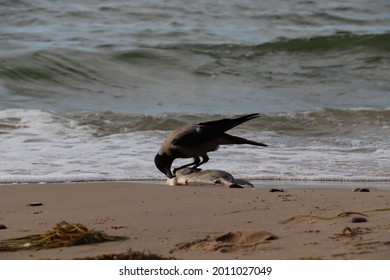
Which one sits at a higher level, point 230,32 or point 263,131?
point 230,32

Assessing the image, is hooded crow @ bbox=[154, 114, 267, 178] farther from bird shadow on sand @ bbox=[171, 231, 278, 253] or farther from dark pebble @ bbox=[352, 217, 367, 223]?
bird shadow on sand @ bbox=[171, 231, 278, 253]

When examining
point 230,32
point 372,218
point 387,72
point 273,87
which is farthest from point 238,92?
point 372,218

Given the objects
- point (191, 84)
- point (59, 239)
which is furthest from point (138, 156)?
point (191, 84)

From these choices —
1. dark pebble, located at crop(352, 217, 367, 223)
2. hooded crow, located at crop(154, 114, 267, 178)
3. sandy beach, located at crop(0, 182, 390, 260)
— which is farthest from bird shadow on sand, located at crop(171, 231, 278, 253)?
hooded crow, located at crop(154, 114, 267, 178)

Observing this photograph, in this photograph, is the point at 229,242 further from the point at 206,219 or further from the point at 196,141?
the point at 196,141

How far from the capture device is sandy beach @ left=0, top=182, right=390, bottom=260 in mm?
3826

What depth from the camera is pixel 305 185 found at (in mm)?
6438

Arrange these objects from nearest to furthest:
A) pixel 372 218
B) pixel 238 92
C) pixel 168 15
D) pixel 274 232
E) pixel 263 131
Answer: pixel 274 232 → pixel 372 218 → pixel 263 131 → pixel 238 92 → pixel 168 15

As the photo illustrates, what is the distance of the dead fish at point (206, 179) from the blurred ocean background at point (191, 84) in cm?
58

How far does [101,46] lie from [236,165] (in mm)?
7804

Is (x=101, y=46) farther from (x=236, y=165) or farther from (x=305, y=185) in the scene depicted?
(x=305, y=185)

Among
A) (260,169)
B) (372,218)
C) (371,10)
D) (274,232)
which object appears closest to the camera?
(274,232)

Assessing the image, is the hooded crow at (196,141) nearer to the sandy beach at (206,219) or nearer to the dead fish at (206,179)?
the dead fish at (206,179)

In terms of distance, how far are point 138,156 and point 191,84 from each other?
525 cm
